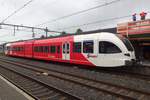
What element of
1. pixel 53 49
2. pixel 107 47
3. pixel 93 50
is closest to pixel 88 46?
pixel 93 50

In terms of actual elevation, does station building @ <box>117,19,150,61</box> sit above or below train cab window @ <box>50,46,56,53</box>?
above

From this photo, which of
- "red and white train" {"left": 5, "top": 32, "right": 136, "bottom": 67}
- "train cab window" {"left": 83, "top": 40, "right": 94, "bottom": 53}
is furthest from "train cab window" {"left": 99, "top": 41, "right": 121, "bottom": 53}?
"train cab window" {"left": 83, "top": 40, "right": 94, "bottom": 53}

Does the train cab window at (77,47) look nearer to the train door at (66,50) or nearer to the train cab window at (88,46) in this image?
the train cab window at (88,46)

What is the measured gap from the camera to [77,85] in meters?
10.7

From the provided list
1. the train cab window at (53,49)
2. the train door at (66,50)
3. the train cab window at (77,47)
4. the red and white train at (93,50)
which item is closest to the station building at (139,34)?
the red and white train at (93,50)

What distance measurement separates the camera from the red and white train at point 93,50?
46.1ft

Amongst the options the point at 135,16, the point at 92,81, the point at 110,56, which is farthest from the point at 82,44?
the point at 135,16

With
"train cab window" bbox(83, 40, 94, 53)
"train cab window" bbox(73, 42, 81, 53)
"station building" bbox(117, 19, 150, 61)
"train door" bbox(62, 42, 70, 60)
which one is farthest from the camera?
"station building" bbox(117, 19, 150, 61)

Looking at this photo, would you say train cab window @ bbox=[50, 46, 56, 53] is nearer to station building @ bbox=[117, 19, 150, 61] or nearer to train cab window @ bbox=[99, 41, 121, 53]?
station building @ bbox=[117, 19, 150, 61]

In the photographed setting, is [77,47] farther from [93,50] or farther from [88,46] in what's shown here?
[93,50]

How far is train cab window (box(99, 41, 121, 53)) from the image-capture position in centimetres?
1415

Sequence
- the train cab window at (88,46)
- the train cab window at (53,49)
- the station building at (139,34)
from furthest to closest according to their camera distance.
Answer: the train cab window at (53,49) < the station building at (139,34) < the train cab window at (88,46)

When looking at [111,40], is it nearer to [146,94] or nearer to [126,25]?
[146,94]

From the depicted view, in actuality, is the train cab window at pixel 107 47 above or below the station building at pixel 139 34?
below
